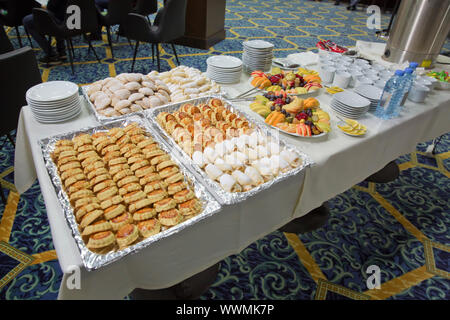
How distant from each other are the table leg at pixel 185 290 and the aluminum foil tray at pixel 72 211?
1.55 feet

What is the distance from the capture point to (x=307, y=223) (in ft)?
5.08

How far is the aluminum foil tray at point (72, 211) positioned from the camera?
605mm

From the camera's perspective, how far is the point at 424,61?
1.67m

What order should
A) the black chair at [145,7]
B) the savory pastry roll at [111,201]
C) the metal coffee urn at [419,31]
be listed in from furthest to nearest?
the black chair at [145,7], the metal coffee urn at [419,31], the savory pastry roll at [111,201]

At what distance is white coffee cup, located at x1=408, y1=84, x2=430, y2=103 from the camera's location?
1.33 meters

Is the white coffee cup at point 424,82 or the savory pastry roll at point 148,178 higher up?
the white coffee cup at point 424,82

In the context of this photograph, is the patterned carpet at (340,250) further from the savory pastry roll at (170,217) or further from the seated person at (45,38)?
the seated person at (45,38)

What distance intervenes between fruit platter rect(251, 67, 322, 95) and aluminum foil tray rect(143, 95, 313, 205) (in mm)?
265

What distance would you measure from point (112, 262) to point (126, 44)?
3.79 meters

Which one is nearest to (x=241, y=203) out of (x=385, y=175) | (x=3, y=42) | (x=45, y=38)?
(x=385, y=175)

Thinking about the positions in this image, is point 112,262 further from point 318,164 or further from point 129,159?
point 318,164
